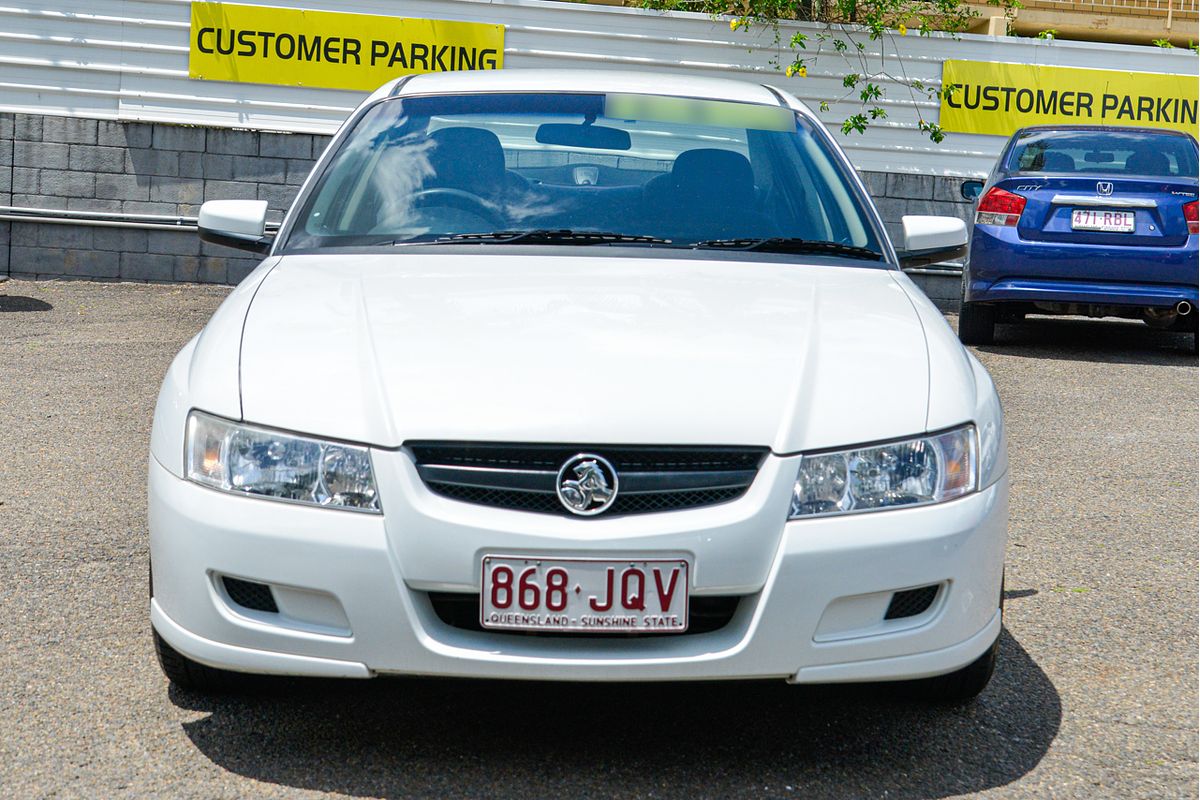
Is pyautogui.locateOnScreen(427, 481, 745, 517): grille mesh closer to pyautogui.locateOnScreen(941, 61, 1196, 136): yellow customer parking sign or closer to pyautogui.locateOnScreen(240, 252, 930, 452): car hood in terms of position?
pyautogui.locateOnScreen(240, 252, 930, 452): car hood

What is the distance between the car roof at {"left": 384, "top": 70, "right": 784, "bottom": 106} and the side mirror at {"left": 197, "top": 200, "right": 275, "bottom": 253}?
1.94 ft

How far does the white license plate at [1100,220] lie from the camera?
9352 millimetres

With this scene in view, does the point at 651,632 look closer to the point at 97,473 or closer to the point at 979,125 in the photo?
the point at 97,473

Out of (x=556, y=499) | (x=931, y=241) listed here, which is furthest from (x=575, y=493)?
(x=931, y=241)

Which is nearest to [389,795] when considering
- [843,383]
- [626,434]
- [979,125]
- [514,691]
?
[514,691]

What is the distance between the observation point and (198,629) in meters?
2.75

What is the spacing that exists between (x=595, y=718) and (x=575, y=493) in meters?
0.75

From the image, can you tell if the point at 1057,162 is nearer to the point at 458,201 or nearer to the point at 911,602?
the point at 458,201

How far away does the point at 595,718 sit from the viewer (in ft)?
10.3

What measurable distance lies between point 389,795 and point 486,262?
1.32 metres

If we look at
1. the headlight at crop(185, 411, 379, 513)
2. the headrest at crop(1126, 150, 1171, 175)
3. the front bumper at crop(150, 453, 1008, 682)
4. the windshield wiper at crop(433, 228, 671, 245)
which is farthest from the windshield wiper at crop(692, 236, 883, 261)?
the headrest at crop(1126, 150, 1171, 175)

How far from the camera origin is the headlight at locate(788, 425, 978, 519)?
2637mm

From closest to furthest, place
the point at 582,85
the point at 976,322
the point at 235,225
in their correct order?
the point at 235,225 → the point at 582,85 → the point at 976,322

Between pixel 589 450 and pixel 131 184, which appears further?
pixel 131 184
